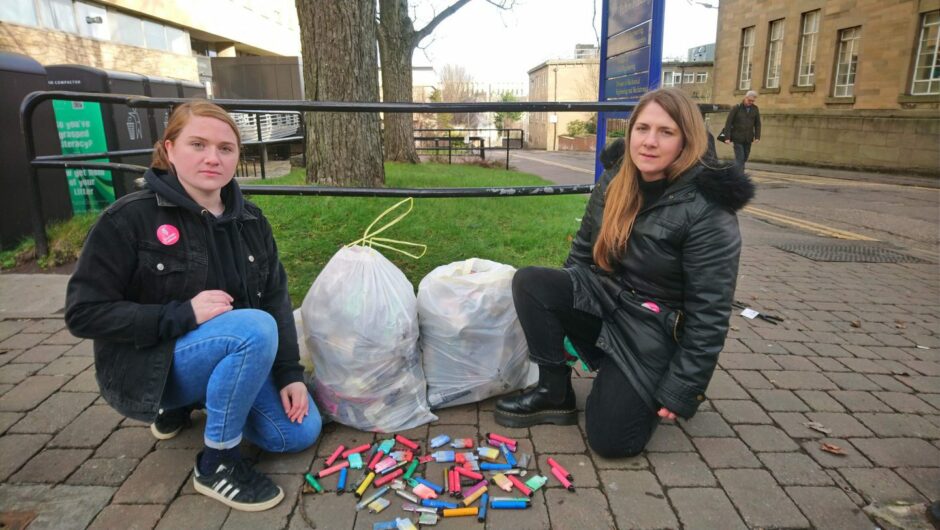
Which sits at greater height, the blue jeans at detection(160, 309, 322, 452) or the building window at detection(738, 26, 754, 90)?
the building window at detection(738, 26, 754, 90)

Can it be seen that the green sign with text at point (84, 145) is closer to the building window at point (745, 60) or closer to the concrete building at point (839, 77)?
the concrete building at point (839, 77)

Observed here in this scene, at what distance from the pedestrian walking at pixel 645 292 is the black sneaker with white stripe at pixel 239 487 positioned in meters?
1.04

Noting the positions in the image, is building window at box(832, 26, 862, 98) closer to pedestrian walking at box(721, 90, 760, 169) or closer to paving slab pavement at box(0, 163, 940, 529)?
pedestrian walking at box(721, 90, 760, 169)

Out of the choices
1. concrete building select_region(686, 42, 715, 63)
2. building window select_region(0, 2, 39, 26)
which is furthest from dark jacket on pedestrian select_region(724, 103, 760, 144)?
concrete building select_region(686, 42, 715, 63)

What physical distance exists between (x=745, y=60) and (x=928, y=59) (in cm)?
987

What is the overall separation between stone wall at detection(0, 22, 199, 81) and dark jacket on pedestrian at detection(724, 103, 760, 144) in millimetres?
16452

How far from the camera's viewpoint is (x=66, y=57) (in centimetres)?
1731

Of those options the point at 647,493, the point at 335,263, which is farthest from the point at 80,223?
the point at 647,493

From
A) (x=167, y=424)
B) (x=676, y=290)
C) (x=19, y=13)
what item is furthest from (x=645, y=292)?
(x=19, y=13)

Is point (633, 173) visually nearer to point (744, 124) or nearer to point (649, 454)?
point (649, 454)

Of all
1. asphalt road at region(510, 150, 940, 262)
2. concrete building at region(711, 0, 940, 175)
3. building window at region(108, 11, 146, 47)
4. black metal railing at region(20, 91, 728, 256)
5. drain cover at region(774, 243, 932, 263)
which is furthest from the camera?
building window at region(108, 11, 146, 47)

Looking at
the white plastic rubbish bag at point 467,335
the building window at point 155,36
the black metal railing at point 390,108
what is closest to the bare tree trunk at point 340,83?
the black metal railing at point 390,108

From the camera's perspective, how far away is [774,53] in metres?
24.3

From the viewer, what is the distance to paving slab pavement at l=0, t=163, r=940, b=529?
2.06 meters
